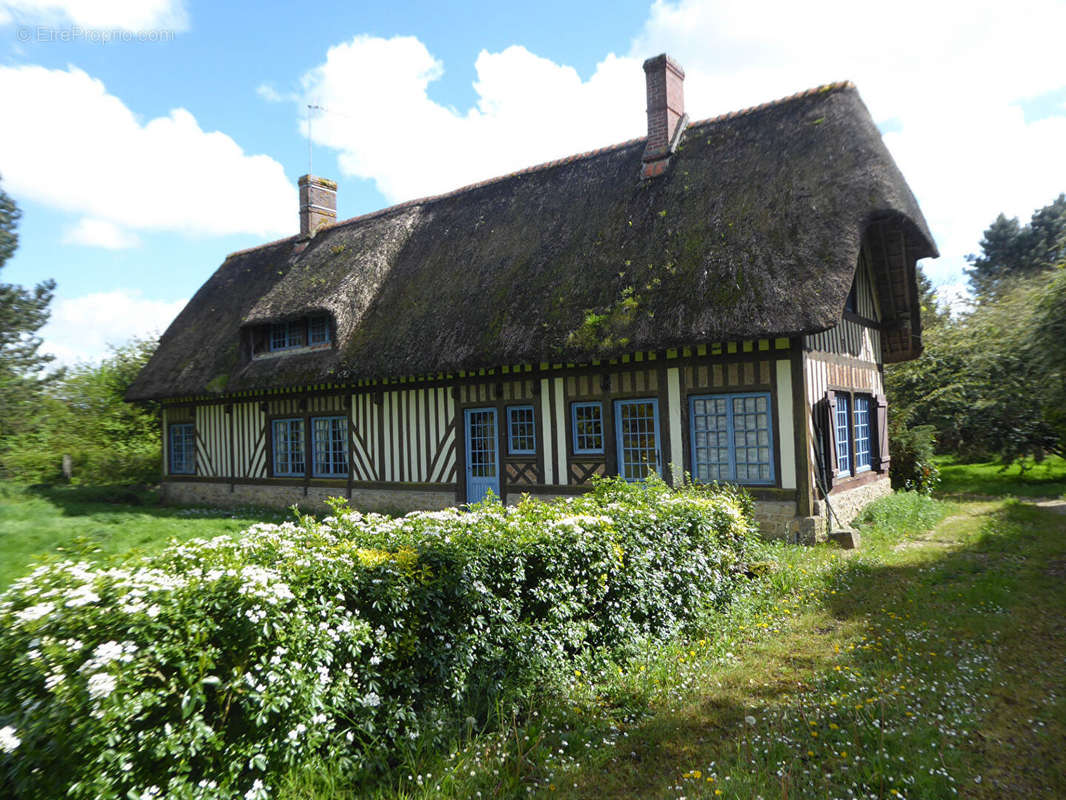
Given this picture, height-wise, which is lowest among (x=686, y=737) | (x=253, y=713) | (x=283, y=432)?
(x=686, y=737)

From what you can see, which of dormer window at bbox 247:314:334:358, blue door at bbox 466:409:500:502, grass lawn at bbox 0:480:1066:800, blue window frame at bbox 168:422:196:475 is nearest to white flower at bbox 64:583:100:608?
grass lawn at bbox 0:480:1066:800

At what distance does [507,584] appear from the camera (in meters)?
4.73

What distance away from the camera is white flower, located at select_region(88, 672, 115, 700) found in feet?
9.00

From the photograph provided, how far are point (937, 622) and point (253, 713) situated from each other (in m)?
5.71

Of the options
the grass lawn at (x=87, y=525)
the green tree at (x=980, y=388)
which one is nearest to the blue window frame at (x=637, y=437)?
the grass lawn at (x=87, y=525)

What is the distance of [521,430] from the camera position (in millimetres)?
12367

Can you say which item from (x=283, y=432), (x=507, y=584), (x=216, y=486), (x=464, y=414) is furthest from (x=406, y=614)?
(x=216, y=486)

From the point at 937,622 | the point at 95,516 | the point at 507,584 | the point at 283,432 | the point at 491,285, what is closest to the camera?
the point at 507,584

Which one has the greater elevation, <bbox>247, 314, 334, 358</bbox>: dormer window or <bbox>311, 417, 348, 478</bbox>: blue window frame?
<bbox>247, 314, 334, 358</bbox>: dormer window

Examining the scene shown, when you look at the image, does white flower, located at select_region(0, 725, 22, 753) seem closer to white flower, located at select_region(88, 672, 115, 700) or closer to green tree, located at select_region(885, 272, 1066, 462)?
white flower, located at select_region(88, 672, 115, 700)

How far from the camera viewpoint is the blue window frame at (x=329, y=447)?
49.4 ft

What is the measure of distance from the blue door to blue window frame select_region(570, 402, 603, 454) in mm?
1655

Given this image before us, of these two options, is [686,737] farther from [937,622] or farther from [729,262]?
[729,262]

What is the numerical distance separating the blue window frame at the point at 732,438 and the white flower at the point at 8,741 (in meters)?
9.00
